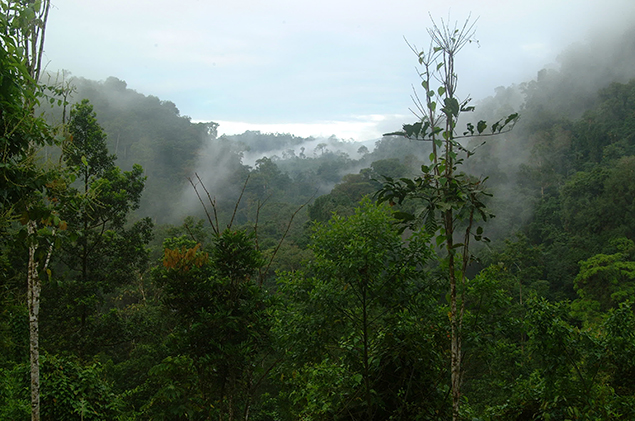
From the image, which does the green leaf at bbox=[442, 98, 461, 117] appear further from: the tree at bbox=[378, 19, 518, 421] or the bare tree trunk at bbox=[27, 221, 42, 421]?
the bare tree trunk at bbox=[27, 221, 42, 421]

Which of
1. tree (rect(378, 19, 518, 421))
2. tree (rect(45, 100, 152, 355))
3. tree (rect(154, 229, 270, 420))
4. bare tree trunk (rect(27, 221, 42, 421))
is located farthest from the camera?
tree (rect(45, 100, 152, 355))

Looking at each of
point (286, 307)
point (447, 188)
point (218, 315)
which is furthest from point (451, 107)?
point (286, 307)

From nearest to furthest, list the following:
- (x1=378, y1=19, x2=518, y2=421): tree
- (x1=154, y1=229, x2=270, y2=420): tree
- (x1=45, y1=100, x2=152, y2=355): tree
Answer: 1. (x1=378, y1=19, x2=518, y2=421): tree
2. (x1=154, y1=229, x2=270, y2=420): tree
3. (x1=45, y1=100, x2=152, y2=355): tree

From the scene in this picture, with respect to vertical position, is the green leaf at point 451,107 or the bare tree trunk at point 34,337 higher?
the green leaf at point 451,107

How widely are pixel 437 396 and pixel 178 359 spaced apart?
2189 mm

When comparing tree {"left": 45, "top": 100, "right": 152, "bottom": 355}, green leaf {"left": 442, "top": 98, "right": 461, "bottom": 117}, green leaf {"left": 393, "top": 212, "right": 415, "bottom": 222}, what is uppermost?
green leaf {"left": 442, "top": 98, "right": 461, "bottom": 117}

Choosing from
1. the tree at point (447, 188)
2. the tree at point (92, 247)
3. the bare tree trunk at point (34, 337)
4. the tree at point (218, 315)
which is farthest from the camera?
the tree at point (92, 247)

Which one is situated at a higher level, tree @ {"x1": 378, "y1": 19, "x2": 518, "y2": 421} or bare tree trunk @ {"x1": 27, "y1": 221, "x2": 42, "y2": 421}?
tree @ {"x1": 378, "y1": 19, "x2": 518, "y2": 421}

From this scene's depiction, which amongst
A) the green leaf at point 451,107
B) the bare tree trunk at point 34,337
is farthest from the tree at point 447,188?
the bare tree trunk at point 34,337

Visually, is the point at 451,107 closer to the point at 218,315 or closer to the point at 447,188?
the point at 447,188

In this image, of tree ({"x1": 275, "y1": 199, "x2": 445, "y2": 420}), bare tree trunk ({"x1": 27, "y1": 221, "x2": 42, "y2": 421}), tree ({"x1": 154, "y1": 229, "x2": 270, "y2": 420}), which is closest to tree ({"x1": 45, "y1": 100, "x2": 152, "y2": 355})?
bare tree trunk ({"x1": 27, "y1": 221, "x2": 42, "y2": 421})

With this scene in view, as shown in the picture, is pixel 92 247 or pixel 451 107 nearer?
pixel 451 107

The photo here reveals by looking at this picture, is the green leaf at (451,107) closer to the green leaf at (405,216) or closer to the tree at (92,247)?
the green leaf at (405,216)

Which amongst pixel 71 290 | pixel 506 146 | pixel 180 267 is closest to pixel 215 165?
pixel 506 146
